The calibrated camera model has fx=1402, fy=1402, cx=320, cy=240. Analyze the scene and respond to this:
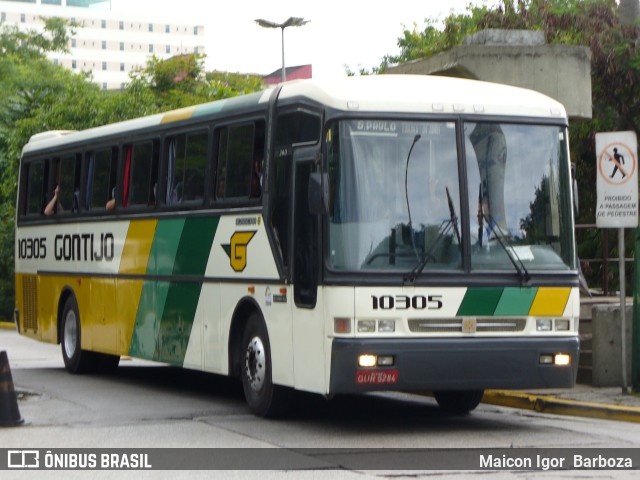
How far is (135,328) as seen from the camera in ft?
57.0

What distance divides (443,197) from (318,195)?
3.83 feet

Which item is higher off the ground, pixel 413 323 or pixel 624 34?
pixel 624 34

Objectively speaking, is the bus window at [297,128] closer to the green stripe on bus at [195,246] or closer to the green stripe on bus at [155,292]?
the green stripe on bus at [195,246]

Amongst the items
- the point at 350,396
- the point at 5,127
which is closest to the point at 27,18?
the point at 5,127

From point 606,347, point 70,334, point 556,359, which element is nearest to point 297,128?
point 556,359

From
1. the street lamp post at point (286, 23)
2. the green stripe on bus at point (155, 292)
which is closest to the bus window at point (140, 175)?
the green stripe on bus at point (155, 292)

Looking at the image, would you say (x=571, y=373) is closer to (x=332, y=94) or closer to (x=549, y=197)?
(x=549, y=197)

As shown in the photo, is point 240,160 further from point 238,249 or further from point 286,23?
point 286,23

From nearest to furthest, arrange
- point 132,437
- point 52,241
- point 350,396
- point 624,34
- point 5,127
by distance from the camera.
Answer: point 132,437 < point 350,396 < point 52,241 < point 624,34 < point 5,127

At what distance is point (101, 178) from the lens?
18.6 m

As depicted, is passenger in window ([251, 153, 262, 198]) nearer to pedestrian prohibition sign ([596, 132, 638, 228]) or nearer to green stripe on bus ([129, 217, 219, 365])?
green stripe on bus ([129, 217, 219, 365])

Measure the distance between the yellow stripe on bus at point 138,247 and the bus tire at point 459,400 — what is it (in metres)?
4.22

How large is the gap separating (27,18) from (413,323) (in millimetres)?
171186

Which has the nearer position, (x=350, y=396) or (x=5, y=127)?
(x=350, y=396)
